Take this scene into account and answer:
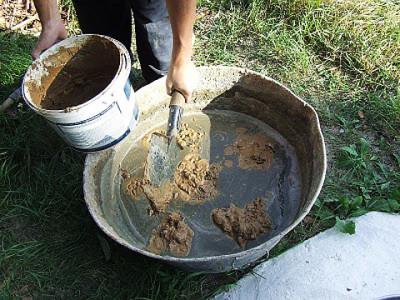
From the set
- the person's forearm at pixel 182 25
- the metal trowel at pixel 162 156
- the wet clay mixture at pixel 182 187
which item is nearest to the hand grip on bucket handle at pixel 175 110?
the metal trowel at pixel 162 156

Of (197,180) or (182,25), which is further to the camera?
(197,180)

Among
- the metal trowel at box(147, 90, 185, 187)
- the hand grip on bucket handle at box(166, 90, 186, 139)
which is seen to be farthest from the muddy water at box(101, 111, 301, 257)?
the hand grip on bucket handle at box(166, 90, 186, 139)

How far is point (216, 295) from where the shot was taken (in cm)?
180

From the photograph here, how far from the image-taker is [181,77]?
1619 mm

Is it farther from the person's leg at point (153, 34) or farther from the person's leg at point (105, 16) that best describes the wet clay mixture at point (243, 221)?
the person's leg at point (105, 16)

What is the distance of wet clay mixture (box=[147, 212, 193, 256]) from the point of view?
1.79 m

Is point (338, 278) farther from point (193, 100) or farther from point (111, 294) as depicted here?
point (193, 100)

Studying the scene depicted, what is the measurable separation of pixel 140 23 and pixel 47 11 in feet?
1.60

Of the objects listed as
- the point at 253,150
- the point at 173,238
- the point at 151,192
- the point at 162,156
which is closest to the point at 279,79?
the point at 253,150

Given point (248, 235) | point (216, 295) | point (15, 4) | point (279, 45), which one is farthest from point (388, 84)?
point (15, 4)

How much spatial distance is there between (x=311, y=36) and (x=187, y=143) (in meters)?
1.32

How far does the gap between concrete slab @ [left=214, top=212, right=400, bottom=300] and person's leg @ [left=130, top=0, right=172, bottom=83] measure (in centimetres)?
127

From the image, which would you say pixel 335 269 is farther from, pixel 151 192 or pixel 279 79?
pixel 279 79

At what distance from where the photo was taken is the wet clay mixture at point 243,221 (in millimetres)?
1804
